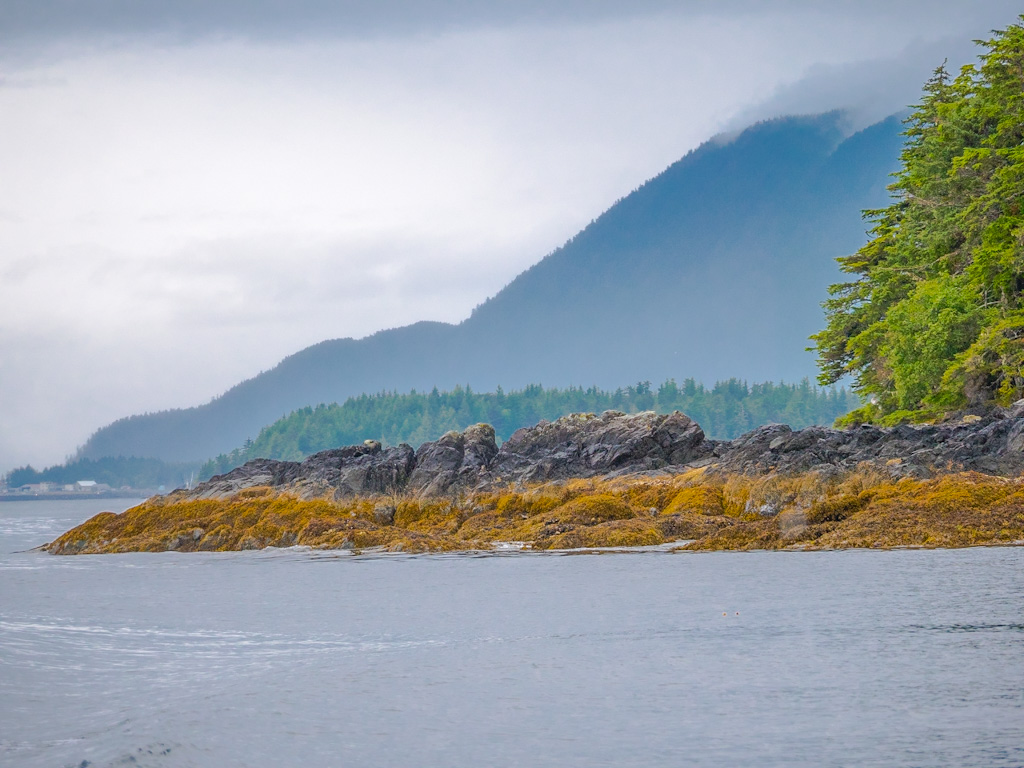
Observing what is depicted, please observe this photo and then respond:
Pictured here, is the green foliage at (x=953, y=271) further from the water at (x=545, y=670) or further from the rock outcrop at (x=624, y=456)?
the water at (x=545, y=670)

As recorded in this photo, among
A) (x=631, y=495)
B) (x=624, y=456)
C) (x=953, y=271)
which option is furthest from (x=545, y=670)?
(x=953, y=271)

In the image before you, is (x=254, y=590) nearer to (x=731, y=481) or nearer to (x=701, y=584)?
(x=701, y=584)

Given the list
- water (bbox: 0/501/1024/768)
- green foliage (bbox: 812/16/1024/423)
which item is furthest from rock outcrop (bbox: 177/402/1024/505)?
water (bbox: 0/501/1024/768)

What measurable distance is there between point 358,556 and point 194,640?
49.1 ft

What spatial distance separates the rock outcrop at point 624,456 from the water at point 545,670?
953 cm

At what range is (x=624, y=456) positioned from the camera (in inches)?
1721

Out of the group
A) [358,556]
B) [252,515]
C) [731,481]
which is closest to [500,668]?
[358,556]

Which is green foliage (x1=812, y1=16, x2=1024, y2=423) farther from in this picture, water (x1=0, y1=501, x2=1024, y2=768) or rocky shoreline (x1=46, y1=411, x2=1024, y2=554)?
water (x1=0, y1=501, x2=1024, y2=768)

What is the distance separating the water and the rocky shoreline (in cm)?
436

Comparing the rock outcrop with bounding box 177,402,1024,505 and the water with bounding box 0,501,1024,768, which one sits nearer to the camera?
the water with bounding box 0,501,1024,768

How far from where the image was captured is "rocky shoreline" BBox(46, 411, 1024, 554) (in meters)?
26.0

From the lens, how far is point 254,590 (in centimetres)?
2186

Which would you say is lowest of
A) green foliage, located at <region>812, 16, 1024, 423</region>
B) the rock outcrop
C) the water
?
the water

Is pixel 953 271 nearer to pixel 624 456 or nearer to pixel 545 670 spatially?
pixel 624 456
